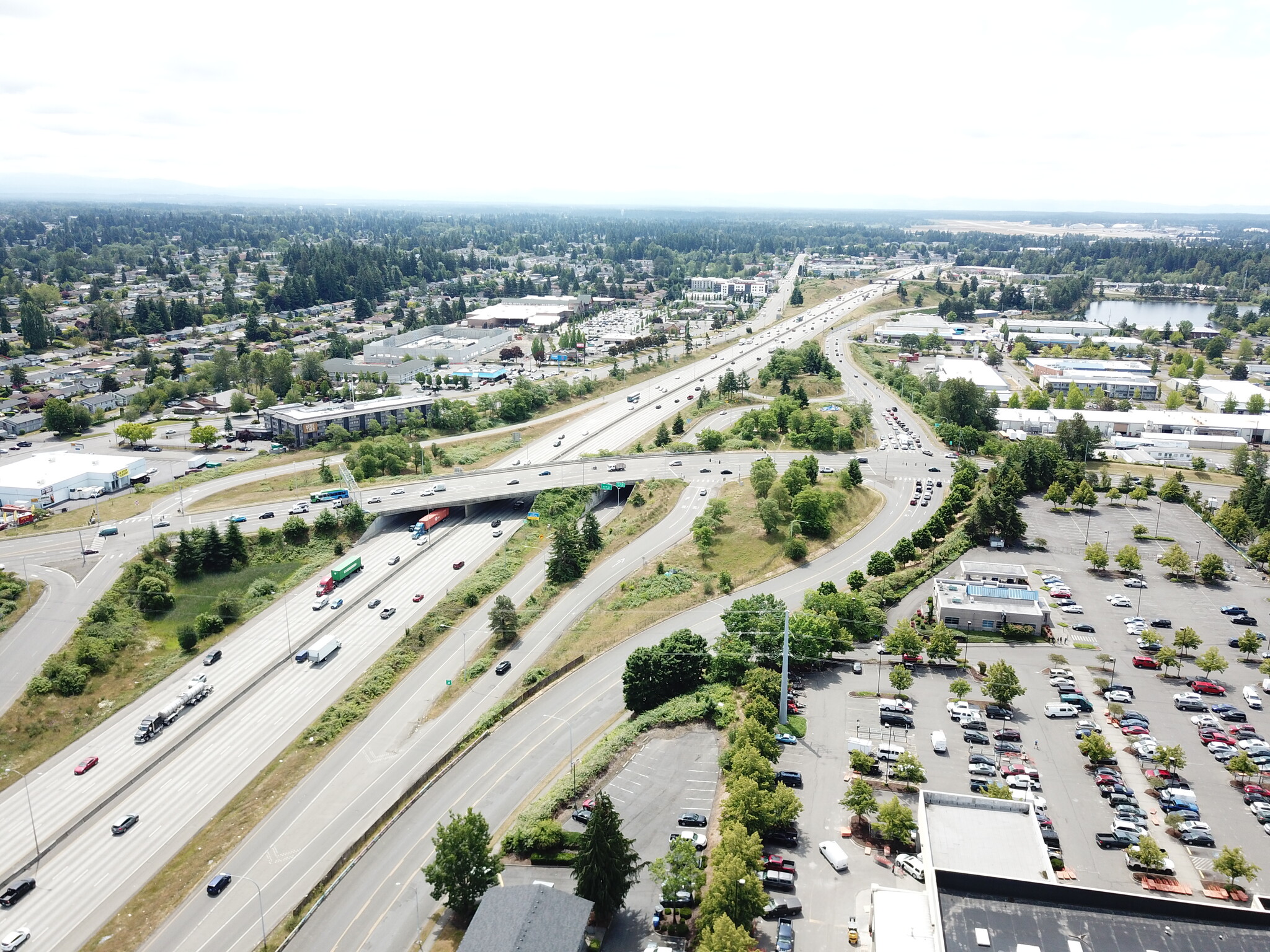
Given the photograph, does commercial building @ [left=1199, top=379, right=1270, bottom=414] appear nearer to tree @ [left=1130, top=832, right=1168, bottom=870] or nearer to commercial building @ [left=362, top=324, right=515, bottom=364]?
tree @ [left=1130, top=832, right=1168, bottom=870]

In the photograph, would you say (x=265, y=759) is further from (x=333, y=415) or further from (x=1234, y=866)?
(x=333, y=415)

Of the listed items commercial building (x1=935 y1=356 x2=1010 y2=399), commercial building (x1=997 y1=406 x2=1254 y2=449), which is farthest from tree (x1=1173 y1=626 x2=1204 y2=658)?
commercial building (x1=935 y1=356 x2=1010 y2=399)

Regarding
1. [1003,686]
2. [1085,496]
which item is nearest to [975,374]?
[1085,496]

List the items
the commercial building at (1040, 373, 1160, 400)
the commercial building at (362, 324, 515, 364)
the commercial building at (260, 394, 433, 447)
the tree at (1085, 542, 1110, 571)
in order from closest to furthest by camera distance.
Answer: the tree at (1085, 542, 1110, 571) → the commercial building at (260, 394, 433, 447) → the commercial building at (1040, 373, 1160, 400) → the commercial building at (362, 324, 515, 364)

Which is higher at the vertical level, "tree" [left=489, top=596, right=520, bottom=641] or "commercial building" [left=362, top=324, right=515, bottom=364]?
"commercial building" [left=362, top=324, right=515, bottom=364]

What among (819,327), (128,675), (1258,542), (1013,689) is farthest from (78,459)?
(819,327)
